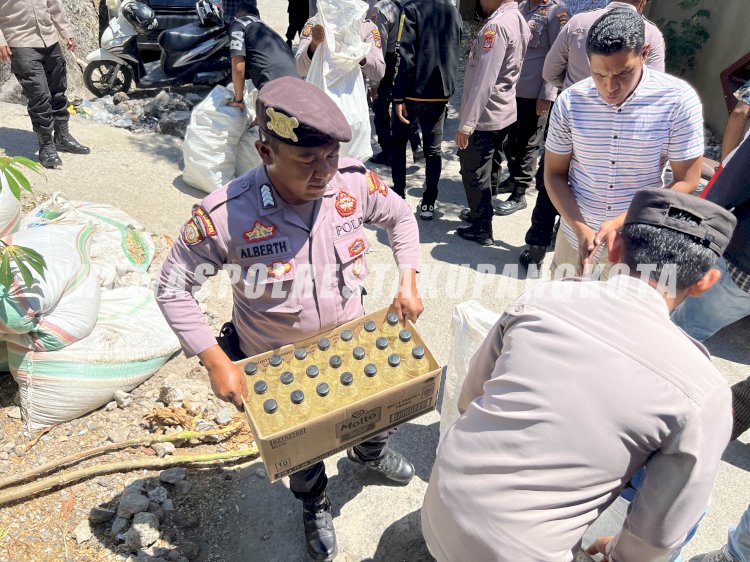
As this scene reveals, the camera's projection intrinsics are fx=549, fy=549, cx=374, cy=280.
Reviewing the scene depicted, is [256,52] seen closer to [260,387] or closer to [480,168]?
[480,168]

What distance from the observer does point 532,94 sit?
465cm

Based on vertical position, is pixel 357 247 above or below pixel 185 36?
above

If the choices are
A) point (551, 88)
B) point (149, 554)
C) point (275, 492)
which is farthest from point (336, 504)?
point (551, 88)

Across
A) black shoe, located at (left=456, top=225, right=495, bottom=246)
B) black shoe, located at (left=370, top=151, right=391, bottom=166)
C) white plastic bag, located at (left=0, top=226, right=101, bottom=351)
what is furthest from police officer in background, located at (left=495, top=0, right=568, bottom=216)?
white plastic bag, located at (left=0, top=226, right=101, bottom=351)

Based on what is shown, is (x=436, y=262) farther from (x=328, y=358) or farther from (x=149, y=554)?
(x=149, y=554)

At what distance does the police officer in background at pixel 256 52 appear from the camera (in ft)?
14.7

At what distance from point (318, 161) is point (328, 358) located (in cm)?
71

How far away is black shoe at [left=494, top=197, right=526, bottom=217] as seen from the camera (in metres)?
5.07

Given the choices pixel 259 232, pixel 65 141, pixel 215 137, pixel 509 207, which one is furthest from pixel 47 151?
pixel 509 207

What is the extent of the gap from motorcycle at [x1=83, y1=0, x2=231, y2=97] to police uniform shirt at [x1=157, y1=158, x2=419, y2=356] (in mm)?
5615

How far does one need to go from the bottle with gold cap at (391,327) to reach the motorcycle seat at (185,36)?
19.6ft

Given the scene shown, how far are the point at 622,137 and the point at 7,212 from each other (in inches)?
126

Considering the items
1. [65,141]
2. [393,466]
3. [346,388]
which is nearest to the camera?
[346,388]

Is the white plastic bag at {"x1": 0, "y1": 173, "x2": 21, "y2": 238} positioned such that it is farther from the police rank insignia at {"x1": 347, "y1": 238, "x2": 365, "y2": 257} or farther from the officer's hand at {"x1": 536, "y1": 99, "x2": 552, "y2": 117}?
the officer's hand at {"x1": 536, "y1": 99, "x2": 552, "y2": 117}
